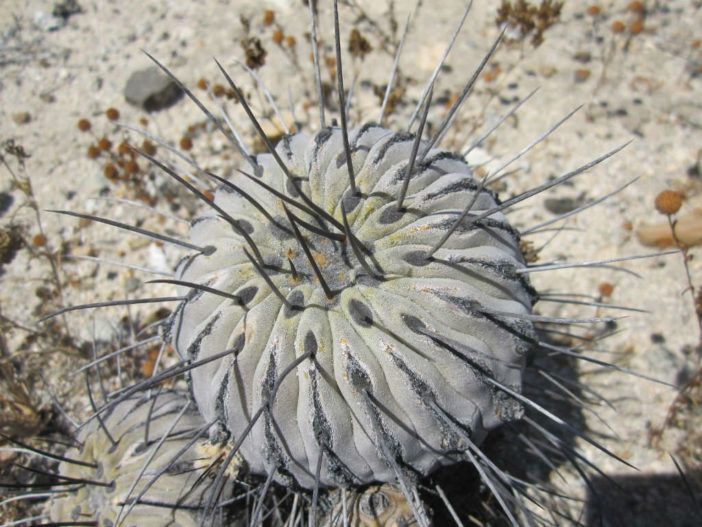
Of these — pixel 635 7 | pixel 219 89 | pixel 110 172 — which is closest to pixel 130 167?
pixel 110 172

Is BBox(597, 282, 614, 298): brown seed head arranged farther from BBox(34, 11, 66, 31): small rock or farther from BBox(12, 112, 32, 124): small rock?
BBox(34, 11, 66, 31): small rock

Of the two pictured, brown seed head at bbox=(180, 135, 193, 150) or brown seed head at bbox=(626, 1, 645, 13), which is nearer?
brown seed head at bbox=(180, 135, 193, 150)

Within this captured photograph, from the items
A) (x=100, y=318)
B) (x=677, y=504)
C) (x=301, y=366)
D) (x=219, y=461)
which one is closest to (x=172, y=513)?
(x=219, y=461)

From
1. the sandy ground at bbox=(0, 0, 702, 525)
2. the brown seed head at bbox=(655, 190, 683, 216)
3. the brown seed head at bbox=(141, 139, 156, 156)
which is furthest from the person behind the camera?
the brown seed head at bbox=(141, 139, 156, 156)

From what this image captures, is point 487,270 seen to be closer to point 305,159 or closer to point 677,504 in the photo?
point 305,159

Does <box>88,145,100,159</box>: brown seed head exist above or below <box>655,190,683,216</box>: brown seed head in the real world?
above

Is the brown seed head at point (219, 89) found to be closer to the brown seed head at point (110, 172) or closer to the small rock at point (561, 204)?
the brown seed head at point (110, 172)

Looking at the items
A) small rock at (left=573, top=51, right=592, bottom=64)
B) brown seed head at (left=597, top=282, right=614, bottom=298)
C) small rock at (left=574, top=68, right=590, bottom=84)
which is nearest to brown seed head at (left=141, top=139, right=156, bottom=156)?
brown seed head at (left=597, top=282, right=614, bottom=298)
